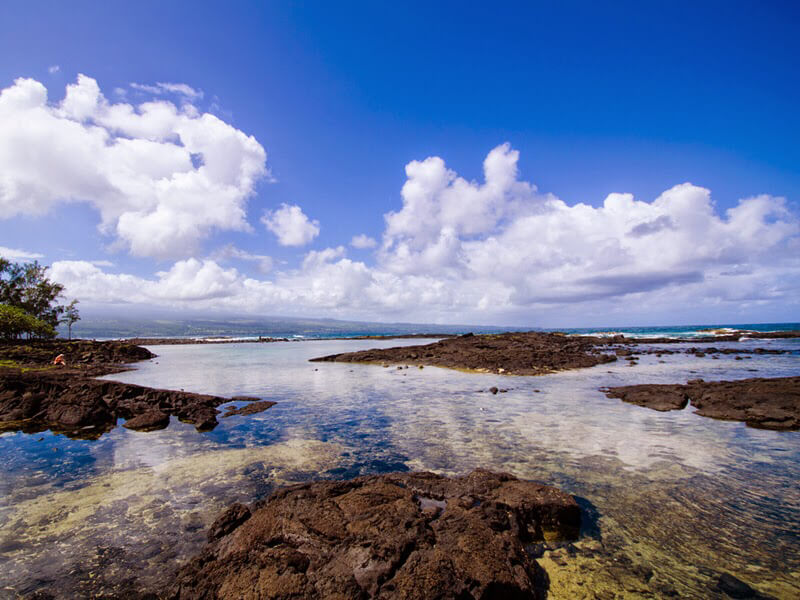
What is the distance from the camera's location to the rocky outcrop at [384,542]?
4.79 m

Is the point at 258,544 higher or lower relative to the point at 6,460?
higher

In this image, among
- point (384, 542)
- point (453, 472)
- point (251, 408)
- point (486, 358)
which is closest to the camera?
point (384, 542)

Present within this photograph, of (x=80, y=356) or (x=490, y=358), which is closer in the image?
(x=490, y=358)

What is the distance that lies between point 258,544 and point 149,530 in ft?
10.1

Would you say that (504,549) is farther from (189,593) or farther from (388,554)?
(189,593)

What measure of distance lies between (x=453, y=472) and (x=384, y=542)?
15.9 ft

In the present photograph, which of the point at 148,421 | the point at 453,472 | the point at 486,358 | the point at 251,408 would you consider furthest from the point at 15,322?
the point at 453,472

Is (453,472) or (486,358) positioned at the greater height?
(486,358)

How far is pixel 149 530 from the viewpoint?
7051mm

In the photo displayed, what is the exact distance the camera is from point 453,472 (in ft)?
32.2

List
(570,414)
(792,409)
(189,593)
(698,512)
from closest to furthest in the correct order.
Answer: (189,593), (698,512), (792,409), (570,414)

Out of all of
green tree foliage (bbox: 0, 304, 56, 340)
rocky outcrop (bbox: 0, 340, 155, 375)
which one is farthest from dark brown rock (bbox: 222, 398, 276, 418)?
green tree foliage (bbox: 0, 304, 56, 340)

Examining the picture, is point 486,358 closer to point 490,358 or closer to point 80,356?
point 490,358

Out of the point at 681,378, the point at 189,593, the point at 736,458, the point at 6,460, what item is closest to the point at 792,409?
the point at 736,458
